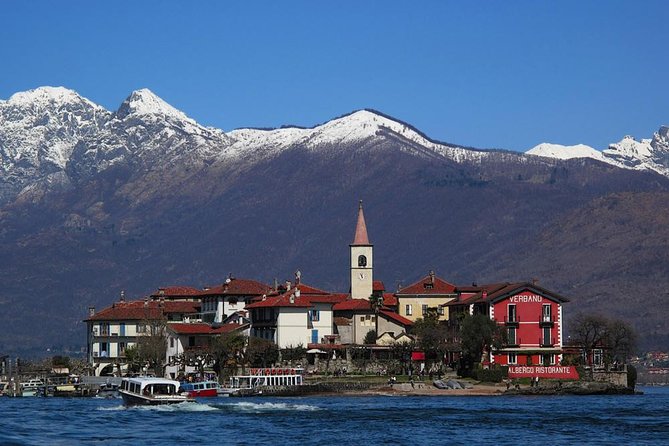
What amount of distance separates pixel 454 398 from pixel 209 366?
33.9m

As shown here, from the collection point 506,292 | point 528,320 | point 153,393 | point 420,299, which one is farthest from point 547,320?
point 153,393

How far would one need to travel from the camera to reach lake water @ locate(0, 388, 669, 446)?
9594 centimetres

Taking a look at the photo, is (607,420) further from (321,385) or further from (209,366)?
(209,366)

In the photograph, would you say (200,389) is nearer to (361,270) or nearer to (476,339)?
(476,339)

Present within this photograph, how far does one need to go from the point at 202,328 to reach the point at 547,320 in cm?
3631

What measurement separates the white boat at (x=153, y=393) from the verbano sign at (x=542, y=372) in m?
37.5

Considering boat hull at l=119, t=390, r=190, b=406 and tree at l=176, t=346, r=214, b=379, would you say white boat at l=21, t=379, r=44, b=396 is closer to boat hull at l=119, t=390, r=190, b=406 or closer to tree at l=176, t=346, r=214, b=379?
tree at l=176, t=346, r=214, b=379

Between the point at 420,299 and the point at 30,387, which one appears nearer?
the point at 30,387

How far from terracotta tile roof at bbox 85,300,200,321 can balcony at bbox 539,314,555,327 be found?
44.1 meters

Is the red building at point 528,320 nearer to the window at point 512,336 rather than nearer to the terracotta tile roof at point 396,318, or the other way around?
the window at point 512,336

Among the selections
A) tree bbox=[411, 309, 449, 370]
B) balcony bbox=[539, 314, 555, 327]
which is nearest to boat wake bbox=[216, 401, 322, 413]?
tree bbox=[411, 309, 449, 370]

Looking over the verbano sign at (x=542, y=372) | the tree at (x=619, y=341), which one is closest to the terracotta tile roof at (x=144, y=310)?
the tree at (x=619, y=341)

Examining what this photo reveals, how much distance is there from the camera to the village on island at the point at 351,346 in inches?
5886

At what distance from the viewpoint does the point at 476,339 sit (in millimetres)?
152250
